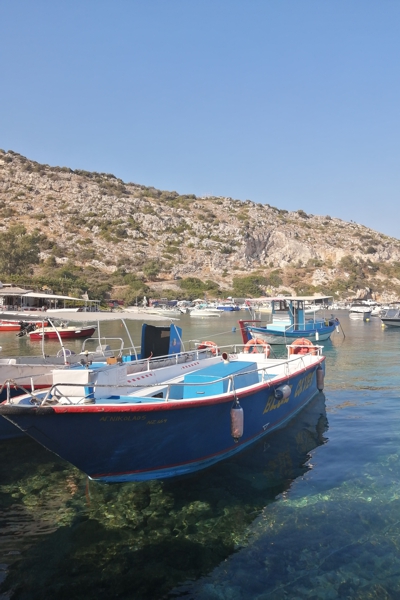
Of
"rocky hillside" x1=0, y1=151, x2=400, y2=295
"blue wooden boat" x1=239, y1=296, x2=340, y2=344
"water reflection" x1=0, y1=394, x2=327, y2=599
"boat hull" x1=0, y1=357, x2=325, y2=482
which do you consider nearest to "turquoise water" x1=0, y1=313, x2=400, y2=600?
"water reflection" x1=0, y1=394, x2=327, y2=599

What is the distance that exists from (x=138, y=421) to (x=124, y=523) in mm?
1535

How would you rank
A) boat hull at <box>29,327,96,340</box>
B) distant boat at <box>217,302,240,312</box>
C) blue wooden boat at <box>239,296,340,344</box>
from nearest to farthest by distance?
blue wooden boat at <box>239,296,340,344</box>, boat hull at <box>29,327,96,340</box>, distant boat at <box>217,302,240,312</box>

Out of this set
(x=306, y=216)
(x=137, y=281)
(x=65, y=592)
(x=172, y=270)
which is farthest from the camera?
(x=306, y=216)

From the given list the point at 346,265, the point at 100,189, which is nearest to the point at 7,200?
the point at 100,189

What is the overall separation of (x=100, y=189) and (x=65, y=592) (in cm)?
14056

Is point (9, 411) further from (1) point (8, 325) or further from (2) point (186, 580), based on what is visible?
(1) point (8, 325)

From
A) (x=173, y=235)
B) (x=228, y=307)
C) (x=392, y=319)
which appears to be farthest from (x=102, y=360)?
(x=173, y=235)

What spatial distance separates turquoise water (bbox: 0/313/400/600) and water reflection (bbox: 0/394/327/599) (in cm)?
2

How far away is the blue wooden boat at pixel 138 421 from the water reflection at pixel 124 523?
0.46m

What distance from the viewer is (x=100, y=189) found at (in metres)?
137

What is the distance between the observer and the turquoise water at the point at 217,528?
538 cm

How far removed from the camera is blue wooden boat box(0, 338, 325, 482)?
22.5 ft

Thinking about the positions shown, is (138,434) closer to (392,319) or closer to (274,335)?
(274,335)

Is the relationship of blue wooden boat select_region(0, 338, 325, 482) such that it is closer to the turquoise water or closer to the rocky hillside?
the turquoise water
